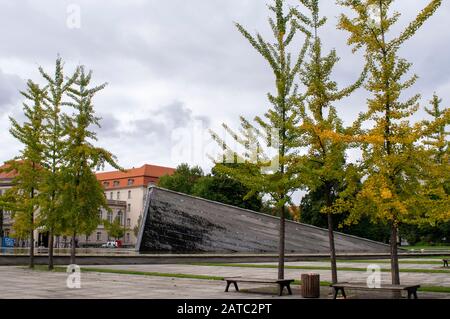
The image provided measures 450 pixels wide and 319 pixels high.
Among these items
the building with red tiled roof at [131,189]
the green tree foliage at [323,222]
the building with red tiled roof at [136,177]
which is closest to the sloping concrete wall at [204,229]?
the green tree foliage at [323,222]

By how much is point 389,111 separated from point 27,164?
64.1ft

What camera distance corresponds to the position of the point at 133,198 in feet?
370

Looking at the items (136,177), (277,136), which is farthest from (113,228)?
(136,177)

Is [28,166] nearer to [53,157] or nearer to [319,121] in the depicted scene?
[53,157]

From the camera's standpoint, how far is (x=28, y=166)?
87.0ft

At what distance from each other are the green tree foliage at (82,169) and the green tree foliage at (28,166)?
2508mm

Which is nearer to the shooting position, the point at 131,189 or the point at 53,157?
the point at 53,157

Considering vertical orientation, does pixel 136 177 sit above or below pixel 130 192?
above

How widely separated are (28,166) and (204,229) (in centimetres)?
1955

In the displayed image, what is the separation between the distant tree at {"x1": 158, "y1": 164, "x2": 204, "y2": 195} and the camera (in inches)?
3511

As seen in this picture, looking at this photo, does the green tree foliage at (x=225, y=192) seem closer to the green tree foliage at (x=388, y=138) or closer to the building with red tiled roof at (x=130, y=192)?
the building with red tiled roof at (x=130, y=192)

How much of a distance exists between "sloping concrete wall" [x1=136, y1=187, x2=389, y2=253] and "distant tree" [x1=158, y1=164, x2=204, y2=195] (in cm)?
4086
